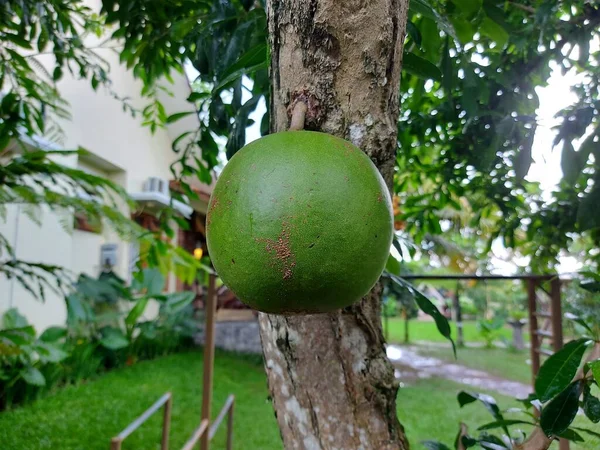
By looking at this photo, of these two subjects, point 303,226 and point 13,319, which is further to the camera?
point 13,319

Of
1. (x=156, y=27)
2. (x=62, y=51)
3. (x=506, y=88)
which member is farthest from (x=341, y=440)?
(x=62, y=51)

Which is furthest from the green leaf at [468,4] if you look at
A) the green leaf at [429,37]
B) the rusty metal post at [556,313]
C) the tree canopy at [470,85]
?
the rusty metal post at [556,313]

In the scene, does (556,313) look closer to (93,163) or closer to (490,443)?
(490,443)

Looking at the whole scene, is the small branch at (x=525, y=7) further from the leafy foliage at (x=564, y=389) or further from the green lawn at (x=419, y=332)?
the green lawn at (x=419, y=332)

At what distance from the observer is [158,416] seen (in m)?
3.24

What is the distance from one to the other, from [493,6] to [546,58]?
14.6 inches

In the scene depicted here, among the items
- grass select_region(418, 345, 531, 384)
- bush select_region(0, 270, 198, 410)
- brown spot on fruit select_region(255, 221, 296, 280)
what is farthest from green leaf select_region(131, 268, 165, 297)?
brown spot on fruit select_region(255, 221, 296, 280)

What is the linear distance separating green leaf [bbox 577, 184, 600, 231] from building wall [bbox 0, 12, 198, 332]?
8.03 feet

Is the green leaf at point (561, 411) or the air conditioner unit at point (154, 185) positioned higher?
the air conditioner unit at point (154, 185)

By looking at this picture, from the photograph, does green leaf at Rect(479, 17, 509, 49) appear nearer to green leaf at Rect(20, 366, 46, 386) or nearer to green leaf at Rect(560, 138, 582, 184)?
green leaf at Rect(560, 138, 582, 184)

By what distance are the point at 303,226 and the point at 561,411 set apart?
2.26 feet

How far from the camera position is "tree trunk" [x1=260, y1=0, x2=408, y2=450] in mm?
669

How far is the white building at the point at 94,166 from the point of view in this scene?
335 centimetres

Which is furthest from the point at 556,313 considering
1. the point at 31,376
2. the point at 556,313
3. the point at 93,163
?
the point at 93,163
